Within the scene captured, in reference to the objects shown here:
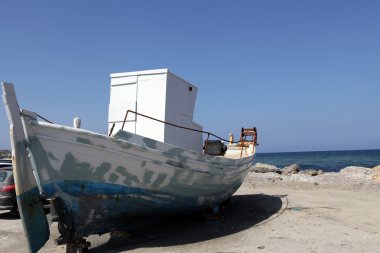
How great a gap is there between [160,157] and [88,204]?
1.59 metres

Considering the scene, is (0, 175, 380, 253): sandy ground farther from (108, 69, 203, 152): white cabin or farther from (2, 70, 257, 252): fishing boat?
(108, 69, 203, 152): white cabin

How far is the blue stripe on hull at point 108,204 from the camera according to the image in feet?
22.3

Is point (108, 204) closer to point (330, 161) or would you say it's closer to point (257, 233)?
point (257, 233)

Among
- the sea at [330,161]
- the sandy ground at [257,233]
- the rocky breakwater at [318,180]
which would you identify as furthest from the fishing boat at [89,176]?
the sea at [330,161]

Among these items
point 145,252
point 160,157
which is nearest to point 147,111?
point 160,157

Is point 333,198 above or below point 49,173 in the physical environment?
below

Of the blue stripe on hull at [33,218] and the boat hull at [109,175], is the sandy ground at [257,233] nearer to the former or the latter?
the boat hull at [109,175]

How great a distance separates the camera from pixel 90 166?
22.2 ft

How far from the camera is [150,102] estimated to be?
9.21 m

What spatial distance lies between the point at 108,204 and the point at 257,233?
3317 millimetres

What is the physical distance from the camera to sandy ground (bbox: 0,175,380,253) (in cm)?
723

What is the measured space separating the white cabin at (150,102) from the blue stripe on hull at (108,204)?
172 centimetres

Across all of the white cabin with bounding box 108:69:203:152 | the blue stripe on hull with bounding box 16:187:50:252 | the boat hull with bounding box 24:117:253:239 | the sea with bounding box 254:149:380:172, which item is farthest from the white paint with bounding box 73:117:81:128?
the sea with bounding box 254:149:380:172

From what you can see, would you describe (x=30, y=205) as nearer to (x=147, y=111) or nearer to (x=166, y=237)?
(x=166, y=237)
